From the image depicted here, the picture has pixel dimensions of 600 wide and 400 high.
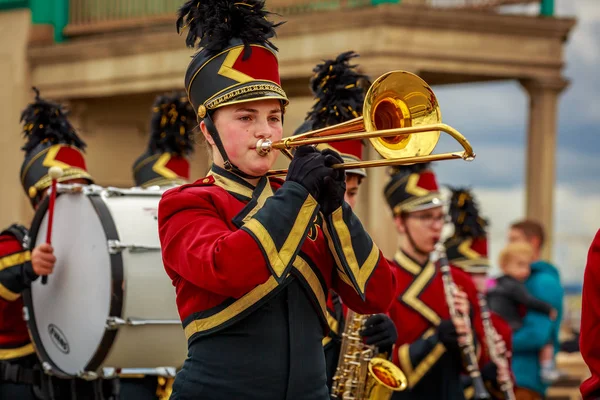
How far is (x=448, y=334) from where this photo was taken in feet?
21.2

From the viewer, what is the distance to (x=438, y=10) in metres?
11.7

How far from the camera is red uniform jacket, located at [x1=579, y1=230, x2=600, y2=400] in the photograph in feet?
11.5

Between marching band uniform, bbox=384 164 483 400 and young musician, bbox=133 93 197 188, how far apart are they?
4.85 feet

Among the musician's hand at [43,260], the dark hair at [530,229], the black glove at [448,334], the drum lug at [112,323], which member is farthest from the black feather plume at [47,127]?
the dark hair at [530,229]

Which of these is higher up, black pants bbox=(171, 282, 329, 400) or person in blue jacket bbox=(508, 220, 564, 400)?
black pants bbox=(171, 282, 329, 400)

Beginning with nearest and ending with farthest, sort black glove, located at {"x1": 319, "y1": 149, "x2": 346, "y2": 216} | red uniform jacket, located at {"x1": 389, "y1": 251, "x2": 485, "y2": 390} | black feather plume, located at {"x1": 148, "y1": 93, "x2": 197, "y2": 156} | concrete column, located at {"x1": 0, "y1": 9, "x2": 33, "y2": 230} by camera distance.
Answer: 1. black glove, located at {"x1": 319, "y1": 149, "x2": 346, "y2": 216}
2. red uniform jacket, located at {"x1": 389, "y1": 251, "x2": 485, "y2": 390}
3. black feather plume, located at {"x1": 148, "y1": 93, "x2": 197, "y2": 156}
4. concrete column, located at {"x1": 0, "y1": 9, "x2": 33, "y2": 230}

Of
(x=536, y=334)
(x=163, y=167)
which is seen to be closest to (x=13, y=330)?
(x=163, y=167)

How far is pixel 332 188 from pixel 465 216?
4914 mm

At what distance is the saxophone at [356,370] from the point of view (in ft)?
16.4

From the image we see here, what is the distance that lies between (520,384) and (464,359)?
2.86 meters

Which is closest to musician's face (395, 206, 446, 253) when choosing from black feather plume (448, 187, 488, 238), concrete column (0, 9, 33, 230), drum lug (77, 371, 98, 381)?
black feather plume (448, 187, 488, 238)

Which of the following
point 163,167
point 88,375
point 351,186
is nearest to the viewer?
point 351,186

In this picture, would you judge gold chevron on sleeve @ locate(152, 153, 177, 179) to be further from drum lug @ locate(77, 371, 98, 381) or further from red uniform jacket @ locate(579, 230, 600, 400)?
red uniform jacket @ locate(579, 230, 600, 400)

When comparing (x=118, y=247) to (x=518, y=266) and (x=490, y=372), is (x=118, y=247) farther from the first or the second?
(x=518, y=266)
